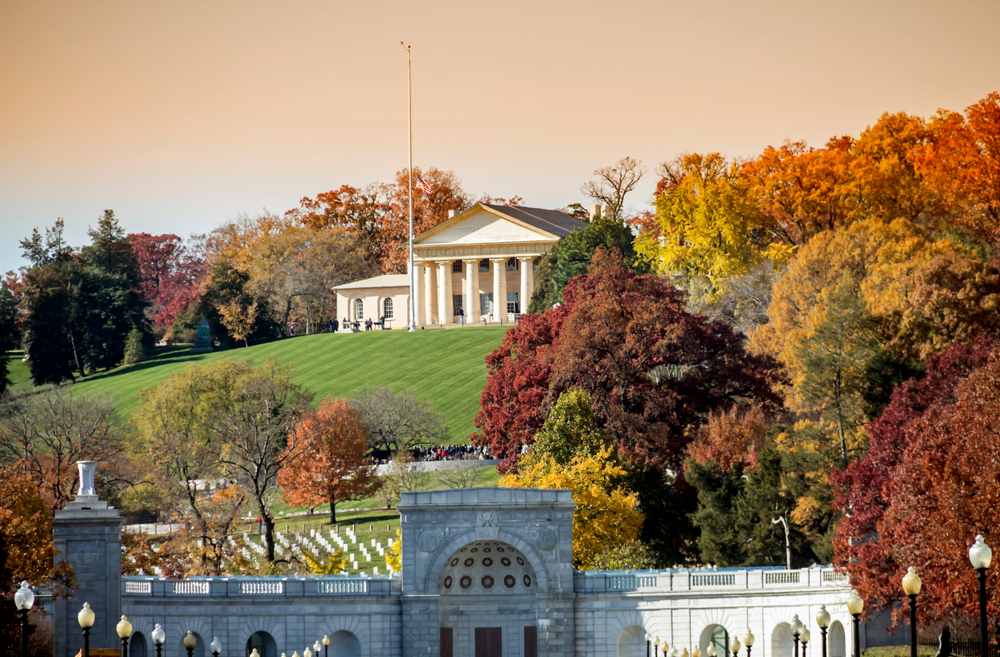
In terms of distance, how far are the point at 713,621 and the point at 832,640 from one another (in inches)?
177

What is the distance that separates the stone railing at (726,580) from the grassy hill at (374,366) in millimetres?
43110

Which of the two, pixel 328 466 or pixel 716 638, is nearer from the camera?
pixel 716 638

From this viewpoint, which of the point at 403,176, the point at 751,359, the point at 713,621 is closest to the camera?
the point at 713,621

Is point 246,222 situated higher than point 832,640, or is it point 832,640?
point 246,222

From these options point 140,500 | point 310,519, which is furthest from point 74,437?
point 310,519

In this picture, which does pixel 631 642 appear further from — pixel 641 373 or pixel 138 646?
pixel 641 373

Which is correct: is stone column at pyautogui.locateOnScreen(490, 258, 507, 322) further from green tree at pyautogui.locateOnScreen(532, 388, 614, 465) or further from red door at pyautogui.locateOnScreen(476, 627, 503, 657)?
red door at pyautogui.locateOnScreen(476, 627, 503, 657)

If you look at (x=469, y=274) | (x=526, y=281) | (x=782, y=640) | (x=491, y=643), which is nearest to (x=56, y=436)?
(x=491, y=643)

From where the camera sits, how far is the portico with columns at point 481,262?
5281 inches

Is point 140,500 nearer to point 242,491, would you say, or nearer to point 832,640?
point 242,491

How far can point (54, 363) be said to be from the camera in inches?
5054

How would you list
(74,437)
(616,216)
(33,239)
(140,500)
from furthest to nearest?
(33,239)
(616,216)
(74,437)
(140,500)

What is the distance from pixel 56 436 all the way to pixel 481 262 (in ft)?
215

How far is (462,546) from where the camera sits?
52031 mm
